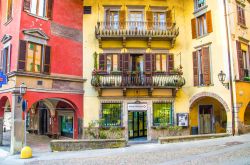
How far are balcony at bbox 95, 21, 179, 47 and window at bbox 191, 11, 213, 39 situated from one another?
4.53 feet

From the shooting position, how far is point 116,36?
56.6 feet

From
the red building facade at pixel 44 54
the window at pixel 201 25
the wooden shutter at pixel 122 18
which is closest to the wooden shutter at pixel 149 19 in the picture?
the wooden shutter at pixel 122 18

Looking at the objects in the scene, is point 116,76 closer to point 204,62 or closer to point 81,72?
point 81,72

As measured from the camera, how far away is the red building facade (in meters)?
14.4

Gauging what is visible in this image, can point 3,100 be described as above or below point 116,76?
below

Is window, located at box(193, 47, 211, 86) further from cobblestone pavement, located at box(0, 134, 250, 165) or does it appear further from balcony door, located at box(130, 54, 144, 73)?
cobblestone pavement, located at box(0, 134, 250, 165)

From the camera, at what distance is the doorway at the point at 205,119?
18328mm

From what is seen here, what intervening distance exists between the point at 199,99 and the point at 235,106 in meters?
2.91

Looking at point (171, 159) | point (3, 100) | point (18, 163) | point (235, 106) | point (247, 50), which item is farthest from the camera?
point (247, 50)

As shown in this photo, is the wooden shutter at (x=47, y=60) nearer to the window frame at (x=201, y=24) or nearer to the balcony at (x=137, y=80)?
the balcony at (x=137, y=80)

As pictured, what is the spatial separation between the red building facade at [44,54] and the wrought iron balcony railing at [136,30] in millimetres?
1993

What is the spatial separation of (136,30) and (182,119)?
7.67m

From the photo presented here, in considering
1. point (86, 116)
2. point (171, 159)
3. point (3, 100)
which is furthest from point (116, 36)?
point (171, 159)

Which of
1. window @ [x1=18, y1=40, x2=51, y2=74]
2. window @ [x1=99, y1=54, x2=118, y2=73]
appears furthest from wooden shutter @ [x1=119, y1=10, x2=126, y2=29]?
window @ [x1=18, y1=40, x2=51, y2=74]
